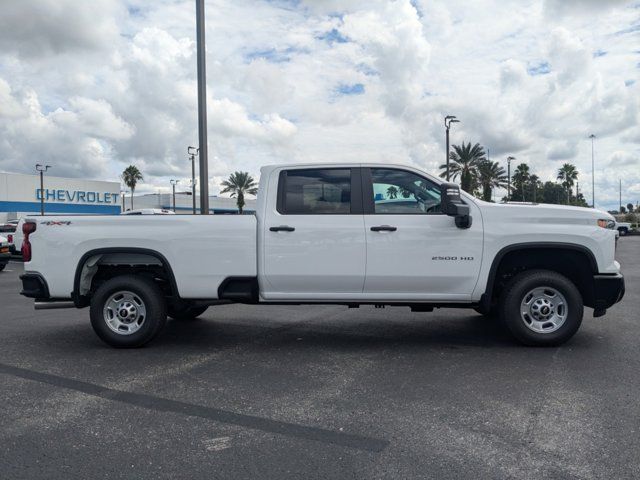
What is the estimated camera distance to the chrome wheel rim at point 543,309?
236 inches

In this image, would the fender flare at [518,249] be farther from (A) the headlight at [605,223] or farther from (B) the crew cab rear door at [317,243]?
(B) the crew cab rear door at [317,243]

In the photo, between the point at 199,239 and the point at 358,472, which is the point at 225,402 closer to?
the point at 358,472

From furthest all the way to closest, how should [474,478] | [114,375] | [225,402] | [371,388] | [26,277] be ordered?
[26,277] → [114,375] → [371,388] → [225,402] → [474,478]

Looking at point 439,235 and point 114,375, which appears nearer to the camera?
point 114,375

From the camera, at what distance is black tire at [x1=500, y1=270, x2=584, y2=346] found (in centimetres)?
589

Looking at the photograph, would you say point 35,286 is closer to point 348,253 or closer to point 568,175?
point 348,253

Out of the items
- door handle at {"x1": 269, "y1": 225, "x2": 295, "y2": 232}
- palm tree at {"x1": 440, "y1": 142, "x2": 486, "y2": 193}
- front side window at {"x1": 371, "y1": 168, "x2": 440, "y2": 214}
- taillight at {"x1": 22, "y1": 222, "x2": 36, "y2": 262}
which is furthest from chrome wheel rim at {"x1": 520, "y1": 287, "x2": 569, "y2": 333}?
palm tree at {"x1": 440, "y1": 142, "x2": 486, "y2": 193}

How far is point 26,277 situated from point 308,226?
3.22 meters

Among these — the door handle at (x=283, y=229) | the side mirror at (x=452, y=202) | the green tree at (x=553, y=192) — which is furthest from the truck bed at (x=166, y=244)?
the green tree at (x=553, y=192)

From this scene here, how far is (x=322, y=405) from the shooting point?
170 inches

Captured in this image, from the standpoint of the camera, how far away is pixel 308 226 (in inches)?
233

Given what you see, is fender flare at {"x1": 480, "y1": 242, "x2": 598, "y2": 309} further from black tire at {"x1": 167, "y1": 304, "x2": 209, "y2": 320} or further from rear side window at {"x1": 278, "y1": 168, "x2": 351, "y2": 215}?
black tire at {"x1": 167, "y1": 304, "x2": 209, "y2": 320}

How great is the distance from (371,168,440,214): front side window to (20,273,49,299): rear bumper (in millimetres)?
3757

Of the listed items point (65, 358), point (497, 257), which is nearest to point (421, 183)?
point (497, 257)
